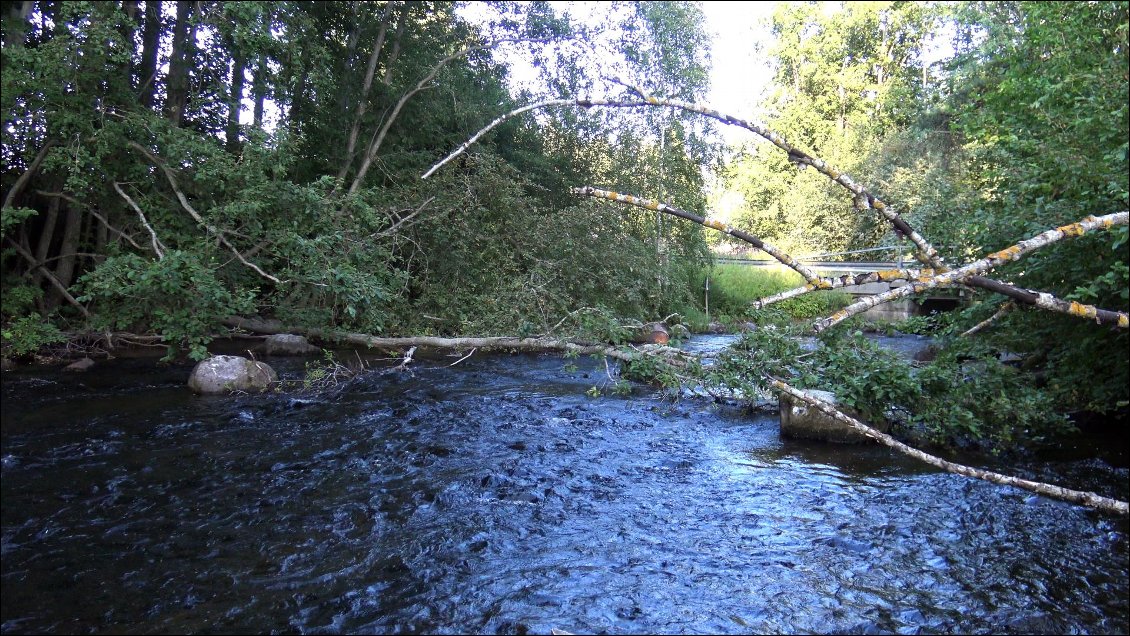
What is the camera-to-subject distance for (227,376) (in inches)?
419

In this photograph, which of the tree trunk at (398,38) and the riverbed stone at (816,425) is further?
the tree trunk at (398,38)

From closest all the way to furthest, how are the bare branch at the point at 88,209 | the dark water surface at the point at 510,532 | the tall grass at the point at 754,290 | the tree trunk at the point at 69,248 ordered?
the dark water surface at the point at 510,532, the bare branch at the point at 88,209, the tree trunk at the point at 69,248, the tall grass at the point at 754,290

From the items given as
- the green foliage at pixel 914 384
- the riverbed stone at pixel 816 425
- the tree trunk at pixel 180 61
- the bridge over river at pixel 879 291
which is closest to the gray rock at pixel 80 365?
the tree trunk at pixel 180 61

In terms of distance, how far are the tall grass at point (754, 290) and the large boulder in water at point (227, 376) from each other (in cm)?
1492

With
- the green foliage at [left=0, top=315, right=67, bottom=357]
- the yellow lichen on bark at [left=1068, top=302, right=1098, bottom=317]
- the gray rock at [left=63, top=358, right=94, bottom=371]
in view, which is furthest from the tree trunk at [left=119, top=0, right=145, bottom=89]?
the yellow lichen on bark at [left=1068, top=302, right=1098, bottom=317]

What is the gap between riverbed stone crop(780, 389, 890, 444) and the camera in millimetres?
8422

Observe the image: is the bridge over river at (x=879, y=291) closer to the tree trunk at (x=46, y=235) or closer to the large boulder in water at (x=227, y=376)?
the large boulder in water at (x=227, y=376)

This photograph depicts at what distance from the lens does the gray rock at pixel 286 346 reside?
13.9 m

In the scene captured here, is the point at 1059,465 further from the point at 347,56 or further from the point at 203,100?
the point at 347,56

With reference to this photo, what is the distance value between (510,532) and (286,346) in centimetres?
973

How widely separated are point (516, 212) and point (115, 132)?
772 centimetres

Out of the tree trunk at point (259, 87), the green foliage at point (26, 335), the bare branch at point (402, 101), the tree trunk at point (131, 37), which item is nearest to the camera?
the green foliage at point (26, 335)

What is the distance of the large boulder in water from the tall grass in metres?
14.9

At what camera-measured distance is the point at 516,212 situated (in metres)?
15.9
